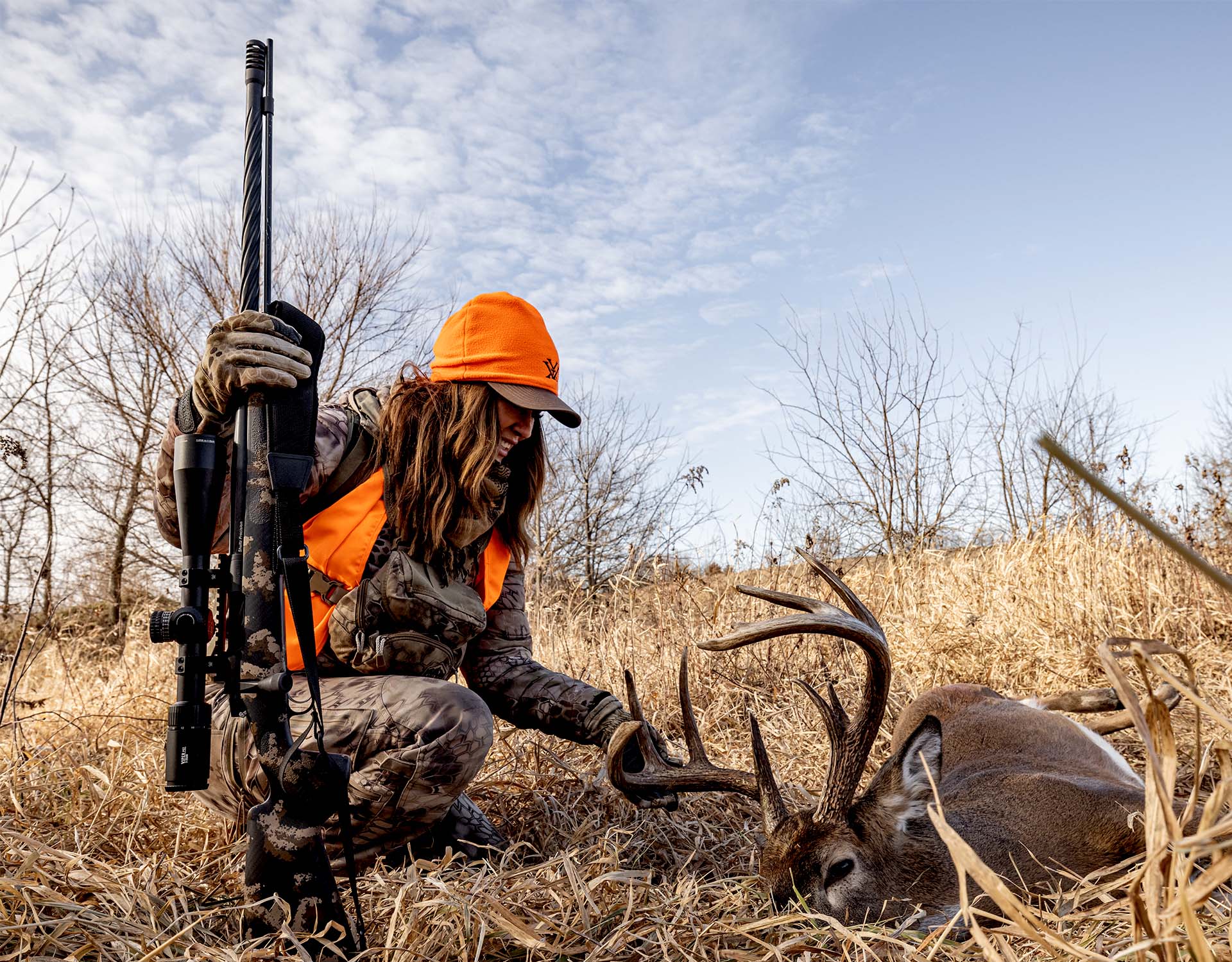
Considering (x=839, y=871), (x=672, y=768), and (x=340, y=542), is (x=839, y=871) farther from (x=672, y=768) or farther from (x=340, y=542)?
(x=340, y=542)

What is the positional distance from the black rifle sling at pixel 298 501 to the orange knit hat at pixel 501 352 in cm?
110

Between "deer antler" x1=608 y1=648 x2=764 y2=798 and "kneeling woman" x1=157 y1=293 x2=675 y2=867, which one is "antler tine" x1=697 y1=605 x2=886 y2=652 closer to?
"deer antler" x1=608 y1=648 x2=764 y2=798

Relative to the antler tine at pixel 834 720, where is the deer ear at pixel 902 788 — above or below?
below

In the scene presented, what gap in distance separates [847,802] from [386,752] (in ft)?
5.13

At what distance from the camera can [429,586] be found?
11.5 ft

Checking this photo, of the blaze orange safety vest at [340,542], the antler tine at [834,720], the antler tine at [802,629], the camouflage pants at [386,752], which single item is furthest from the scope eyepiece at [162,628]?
the antler tine at [834,720]

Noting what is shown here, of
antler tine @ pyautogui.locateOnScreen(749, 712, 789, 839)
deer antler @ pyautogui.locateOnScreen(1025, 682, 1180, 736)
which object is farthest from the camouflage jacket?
deer antler @ pyautogui.locateOnScreen(1025, 682, 1180, 736)

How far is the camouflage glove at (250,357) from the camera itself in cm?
237

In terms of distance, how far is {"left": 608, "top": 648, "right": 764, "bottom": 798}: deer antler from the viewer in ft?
10.0

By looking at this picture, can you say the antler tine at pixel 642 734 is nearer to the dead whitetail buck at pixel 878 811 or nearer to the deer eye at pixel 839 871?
the dead whitetail buck at pixel 878 811

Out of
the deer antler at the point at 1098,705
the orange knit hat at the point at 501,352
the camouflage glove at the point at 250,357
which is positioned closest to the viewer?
the camouflage glove at the point at 250,357

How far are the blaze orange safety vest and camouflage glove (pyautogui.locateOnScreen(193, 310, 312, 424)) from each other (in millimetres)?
1007

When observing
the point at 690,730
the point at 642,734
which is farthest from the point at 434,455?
the point at 690,730

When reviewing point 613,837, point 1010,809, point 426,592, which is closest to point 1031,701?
point 1010,809
